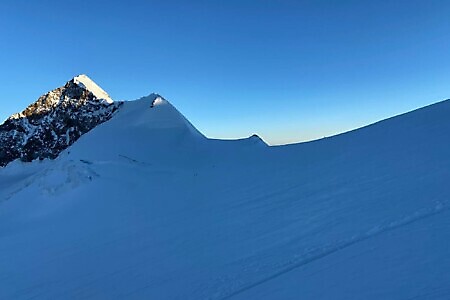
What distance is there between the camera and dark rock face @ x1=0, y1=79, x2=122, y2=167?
25.2 meters

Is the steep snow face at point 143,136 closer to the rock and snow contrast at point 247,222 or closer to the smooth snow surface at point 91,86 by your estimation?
the rock and snow contrast at point 247,222

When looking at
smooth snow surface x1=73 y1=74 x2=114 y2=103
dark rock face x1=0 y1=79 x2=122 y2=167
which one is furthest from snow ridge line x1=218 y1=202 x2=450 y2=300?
smooth snow surface x1=73 y1=74 x2=114 y2=103

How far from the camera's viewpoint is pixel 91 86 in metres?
28.1

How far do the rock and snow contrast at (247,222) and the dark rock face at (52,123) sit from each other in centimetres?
814

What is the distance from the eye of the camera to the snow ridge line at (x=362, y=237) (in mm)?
5125

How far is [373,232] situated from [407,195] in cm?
149

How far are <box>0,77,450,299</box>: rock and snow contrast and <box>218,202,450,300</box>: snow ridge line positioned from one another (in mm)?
31

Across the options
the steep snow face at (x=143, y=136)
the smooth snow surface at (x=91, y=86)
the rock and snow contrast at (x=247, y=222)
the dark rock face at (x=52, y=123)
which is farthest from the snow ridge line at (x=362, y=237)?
the smooth snow surface at (x=91, y=86)

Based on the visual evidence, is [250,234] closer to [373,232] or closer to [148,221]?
[373,232]

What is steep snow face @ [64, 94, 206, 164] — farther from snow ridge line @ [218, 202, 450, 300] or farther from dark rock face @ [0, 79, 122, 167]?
snow ridge line @ [218, 202, 450, 300]

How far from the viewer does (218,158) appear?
54.5ft

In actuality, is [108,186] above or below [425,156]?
above

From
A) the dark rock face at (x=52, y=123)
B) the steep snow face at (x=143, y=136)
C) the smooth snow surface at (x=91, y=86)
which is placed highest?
the smooth snow surface at (x=91, y=86)

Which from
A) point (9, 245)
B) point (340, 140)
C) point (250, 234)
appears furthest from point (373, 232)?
point (9, 245)
